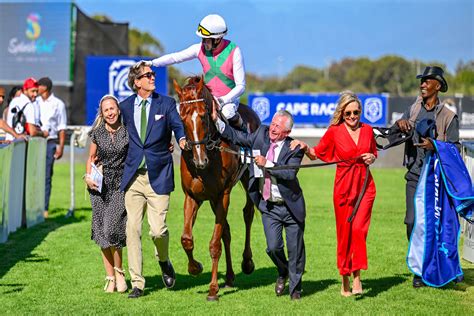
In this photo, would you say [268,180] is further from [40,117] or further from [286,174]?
[40,117]

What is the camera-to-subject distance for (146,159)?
967 centimetres

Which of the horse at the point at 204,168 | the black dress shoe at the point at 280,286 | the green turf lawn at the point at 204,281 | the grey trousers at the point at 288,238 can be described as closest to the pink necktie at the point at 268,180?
the grey trousers at the point at 288,238

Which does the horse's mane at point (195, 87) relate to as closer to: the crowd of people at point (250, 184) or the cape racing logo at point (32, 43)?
the crowd of people at point (250, 184)

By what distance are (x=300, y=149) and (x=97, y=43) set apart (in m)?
22.6

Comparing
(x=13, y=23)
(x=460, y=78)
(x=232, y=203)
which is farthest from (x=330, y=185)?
(x=460, y=78)

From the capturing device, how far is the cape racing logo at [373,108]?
2883 cm

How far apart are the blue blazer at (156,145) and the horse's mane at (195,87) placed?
333mm

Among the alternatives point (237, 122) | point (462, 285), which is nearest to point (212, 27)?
point (237, 122)

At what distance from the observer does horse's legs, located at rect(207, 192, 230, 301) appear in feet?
31.8

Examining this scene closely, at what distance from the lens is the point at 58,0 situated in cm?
3166

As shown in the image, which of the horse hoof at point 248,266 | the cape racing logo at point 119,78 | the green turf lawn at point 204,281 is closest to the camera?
the green turf lawn at point 204,281

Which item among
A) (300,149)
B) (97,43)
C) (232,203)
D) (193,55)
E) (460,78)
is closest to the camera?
(300,149)

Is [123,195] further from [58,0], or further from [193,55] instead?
[58,0]

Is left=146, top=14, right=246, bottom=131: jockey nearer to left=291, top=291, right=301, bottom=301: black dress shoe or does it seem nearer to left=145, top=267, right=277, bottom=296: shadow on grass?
left=145, top=267, right=277, bottom=296: shadow on grass
